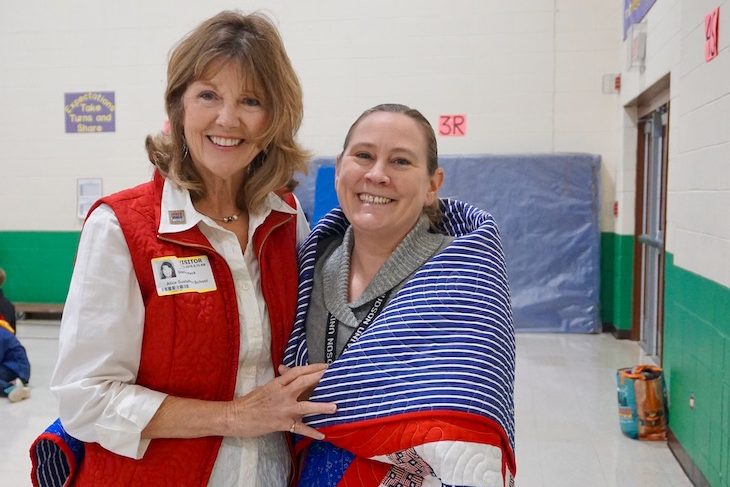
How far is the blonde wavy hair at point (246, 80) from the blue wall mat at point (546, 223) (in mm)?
5240

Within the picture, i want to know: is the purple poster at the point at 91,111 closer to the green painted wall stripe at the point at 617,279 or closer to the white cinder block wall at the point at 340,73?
the white cinder block wall at the point at 340,73

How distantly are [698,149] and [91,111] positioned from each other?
6.51 m

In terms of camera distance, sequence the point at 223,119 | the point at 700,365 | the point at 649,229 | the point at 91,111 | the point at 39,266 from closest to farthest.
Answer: the point at 223,119
the point at 700,365
the point at 649,229
the point at 91,111
the point at 39,266

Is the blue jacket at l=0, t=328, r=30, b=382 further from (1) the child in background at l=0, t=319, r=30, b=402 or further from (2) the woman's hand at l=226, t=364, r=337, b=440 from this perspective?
(2) the woman's hand at l=226, t=364, r=337, b=440

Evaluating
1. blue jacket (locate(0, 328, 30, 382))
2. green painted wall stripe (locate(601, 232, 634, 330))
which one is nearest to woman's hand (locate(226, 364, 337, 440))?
blue jacket (locate(0, 328, 30, 382))

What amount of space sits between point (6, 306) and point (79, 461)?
16.3 feet

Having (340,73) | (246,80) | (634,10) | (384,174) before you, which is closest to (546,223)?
(634,10)

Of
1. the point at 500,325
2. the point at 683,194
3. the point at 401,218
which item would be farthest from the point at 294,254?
the point at 683,194

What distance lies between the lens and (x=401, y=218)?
1439mm

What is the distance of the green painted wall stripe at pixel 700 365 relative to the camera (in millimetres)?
2916

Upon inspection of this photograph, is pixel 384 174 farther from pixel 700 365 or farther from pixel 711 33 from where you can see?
pixel 700 365

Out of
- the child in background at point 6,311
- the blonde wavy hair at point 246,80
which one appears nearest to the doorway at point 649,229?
the blonde wavy hair at point 246,80

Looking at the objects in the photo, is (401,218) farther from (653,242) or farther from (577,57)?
(577,57)

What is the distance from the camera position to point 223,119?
4.42 ft
